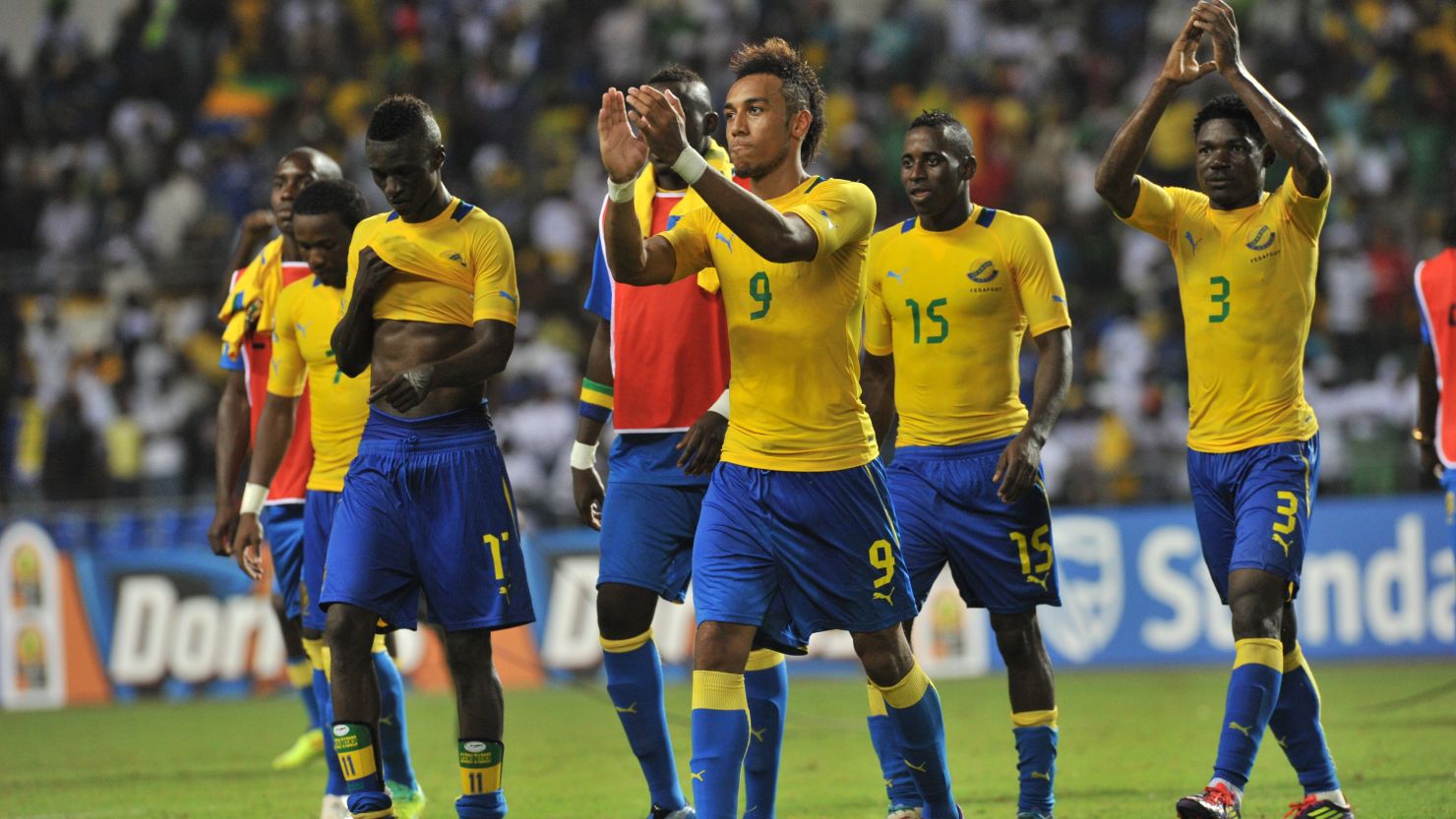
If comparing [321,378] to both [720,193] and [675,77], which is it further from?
[720,193]

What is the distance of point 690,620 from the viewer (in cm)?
1590

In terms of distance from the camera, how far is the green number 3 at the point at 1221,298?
24.0 feet

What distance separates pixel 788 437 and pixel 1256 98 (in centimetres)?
225

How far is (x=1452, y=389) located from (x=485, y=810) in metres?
5.08

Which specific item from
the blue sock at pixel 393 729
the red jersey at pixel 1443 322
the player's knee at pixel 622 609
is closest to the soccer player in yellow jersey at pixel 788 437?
the player's knee at pixel 622 609

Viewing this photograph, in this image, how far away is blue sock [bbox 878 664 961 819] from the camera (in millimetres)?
6250

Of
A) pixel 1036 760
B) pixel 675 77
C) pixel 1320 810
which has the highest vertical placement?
pixel 675 77

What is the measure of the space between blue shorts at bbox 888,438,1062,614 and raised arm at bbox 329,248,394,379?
7.29 feet

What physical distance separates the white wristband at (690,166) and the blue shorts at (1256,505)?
2.76m

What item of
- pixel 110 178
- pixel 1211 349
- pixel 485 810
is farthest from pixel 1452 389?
pixel 110 178

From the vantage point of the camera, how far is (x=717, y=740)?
18.9 feet

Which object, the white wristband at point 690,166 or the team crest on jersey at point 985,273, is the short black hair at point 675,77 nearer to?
the team crest on jersey at point 985,273

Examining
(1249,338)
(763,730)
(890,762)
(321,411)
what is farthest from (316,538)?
(1249,338)

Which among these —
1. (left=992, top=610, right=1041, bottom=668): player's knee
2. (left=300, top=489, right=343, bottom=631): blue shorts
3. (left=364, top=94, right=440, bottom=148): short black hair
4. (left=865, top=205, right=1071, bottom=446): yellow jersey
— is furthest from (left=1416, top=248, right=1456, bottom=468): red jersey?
(left=300, top=489, right=343, bottom=631): blue shorts
